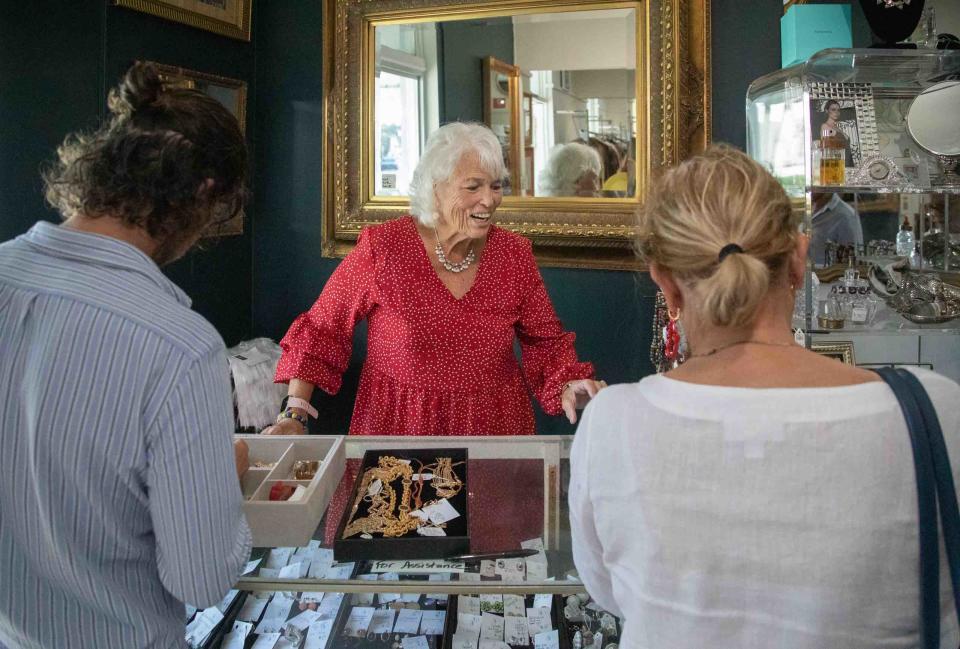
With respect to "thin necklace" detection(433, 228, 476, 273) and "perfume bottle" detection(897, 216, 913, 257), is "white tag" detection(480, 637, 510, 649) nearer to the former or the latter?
"thin necklace" detection(433, 228, 476, 273)

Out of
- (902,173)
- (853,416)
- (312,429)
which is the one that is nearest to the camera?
(853,416)

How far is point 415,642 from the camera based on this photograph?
66.2 inches

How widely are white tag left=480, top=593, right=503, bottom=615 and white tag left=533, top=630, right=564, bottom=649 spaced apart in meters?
0.09

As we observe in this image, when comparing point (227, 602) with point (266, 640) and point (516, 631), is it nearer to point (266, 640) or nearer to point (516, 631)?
point (266, 640)

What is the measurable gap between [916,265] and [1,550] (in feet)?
8.95

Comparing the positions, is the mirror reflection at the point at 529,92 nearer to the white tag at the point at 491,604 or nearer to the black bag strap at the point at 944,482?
the white tag at the point at 491,604

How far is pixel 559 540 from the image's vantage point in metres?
1.53

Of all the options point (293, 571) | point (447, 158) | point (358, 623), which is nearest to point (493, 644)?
point (358, 623)

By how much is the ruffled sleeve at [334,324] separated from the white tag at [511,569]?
1257mm

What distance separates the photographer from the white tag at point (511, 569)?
143 cm

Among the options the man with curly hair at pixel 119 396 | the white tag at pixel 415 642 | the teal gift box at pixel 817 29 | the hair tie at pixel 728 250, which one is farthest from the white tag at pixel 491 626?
the teal gift box at pixel 817 29

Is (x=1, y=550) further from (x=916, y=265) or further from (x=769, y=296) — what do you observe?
(x=916, y=265)

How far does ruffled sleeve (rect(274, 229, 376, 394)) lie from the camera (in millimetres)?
2592

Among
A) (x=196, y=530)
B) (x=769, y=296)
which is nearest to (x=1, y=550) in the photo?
(x=196, y=530)
